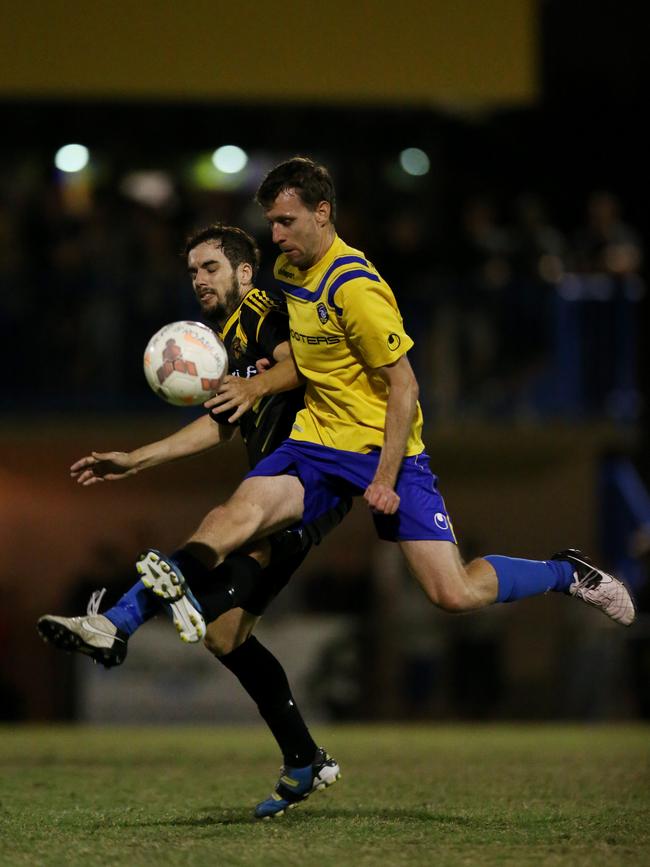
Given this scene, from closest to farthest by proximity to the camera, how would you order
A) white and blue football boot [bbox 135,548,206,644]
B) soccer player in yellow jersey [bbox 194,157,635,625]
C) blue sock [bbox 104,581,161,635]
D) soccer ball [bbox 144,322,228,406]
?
white and blue football boot [bbox 135,548,206,644], blue sock [bbox 104,581,161,635], soccer player in yellow jersey [bbox 194,157,635,625], soccer ball [bbox 144,322,228,406]

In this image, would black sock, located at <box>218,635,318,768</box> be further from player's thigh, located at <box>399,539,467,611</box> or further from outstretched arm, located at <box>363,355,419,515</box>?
outstretched arm, located at <box>363,355,419,515</box>

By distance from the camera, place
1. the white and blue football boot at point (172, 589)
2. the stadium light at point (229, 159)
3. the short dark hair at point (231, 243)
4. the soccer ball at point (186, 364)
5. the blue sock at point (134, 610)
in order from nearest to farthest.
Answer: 1. the white and blue football boot at point (172, 589)
2. the blue sock at point (134, 610)
3. the soccer ball at point (186, 364)
4. the short dark hair at point (231, 243)
5. the stadium light at point (229, 159)

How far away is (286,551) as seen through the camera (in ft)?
22.5

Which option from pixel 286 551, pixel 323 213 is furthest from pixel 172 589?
pixel 323 213

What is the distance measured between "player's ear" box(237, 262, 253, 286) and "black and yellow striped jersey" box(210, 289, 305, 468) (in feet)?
0.19

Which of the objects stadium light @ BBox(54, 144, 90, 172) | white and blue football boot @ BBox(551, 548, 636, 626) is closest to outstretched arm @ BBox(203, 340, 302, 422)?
white and blue football boot @ BBox(551, 548, 636, 626)

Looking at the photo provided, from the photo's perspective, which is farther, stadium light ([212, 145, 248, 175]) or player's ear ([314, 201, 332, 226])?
stadium light ([212, 145, 248, 175])

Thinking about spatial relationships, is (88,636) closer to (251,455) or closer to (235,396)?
(235,396)

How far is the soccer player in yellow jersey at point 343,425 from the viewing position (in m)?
6.55

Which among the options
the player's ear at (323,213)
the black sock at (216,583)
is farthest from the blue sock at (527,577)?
the player's ear at (323,213)

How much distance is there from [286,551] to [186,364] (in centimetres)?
90

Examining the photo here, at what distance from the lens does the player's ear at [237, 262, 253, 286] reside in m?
7.14

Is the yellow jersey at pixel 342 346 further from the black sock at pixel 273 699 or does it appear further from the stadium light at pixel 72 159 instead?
the stadium light at pixel 72 159

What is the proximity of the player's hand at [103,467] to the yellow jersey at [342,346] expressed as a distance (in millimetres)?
734
